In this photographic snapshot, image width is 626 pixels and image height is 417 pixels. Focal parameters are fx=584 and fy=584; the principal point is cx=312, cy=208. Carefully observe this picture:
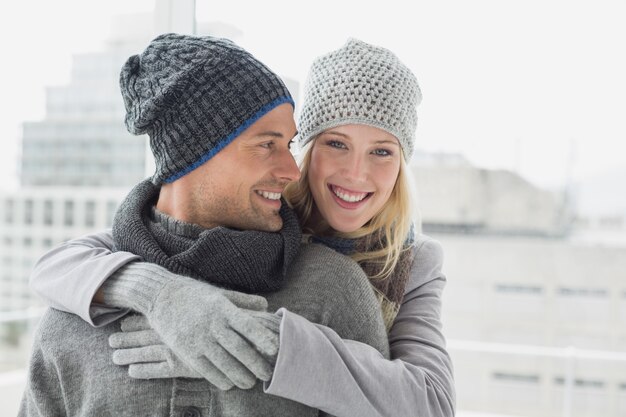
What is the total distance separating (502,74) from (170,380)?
289 inches

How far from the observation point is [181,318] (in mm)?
891

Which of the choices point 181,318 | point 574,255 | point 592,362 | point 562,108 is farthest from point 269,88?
point 592,362

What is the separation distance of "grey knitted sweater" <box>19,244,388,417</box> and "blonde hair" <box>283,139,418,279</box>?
24cm

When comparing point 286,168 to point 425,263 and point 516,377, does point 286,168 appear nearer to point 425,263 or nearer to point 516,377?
point 425,263

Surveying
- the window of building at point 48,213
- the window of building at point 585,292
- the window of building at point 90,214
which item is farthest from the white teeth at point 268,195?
the window of building at point 585,292

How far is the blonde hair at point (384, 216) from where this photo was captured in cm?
134

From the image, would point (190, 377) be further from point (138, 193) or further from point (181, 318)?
point (138, 193)

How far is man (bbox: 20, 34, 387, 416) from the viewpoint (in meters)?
0.96

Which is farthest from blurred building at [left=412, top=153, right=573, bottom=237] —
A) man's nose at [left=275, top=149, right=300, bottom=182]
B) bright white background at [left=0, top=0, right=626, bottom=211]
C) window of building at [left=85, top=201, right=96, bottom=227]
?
man's nose at [left=275, top=149, right=300, bottom=182]

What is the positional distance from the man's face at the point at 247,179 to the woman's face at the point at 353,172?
0.63ft

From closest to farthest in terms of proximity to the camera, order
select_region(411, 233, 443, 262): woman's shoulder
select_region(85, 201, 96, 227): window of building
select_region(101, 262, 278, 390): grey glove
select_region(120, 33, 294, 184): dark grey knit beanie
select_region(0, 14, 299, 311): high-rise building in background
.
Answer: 1. select_region(101, 262, 278, 390): grey glove
2. select_region(120, 33, 294, 184): dark grey knit beanie
3. select_region(411, 233, 443, 262): woman's shoulder
4. select_region(0, 14, 299, 311): high-rise building in background
5. select_region(85, 201, 96, 227): window of building

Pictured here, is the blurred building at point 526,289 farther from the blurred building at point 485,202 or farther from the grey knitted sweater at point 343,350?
the grey knitted sweater at point 343,350

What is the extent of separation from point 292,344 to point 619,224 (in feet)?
31.1

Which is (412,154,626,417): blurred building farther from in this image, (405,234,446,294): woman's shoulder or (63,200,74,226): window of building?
(405,234,446,294): woman's shoulder
